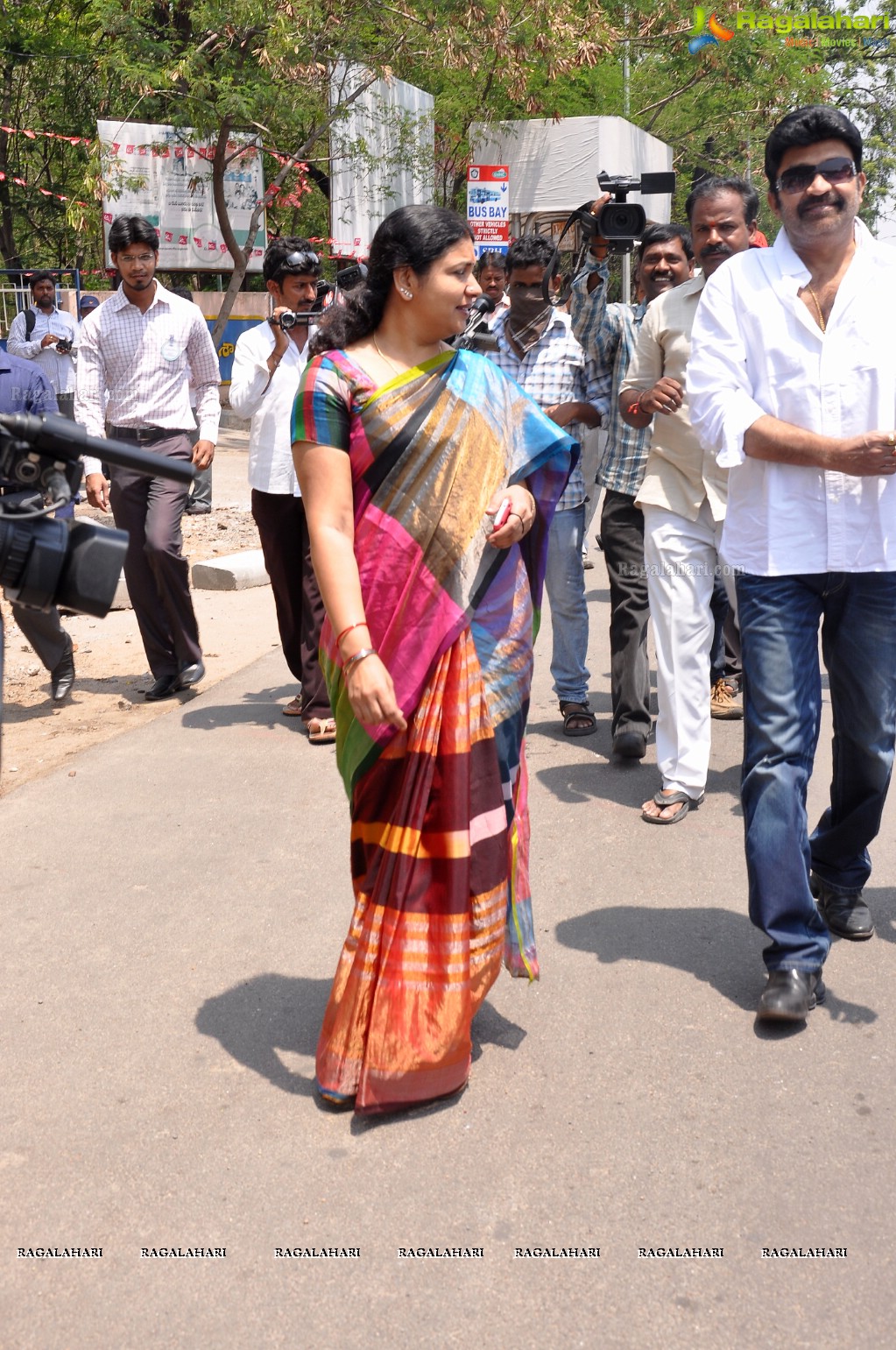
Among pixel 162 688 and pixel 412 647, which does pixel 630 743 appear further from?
pixel 412 647

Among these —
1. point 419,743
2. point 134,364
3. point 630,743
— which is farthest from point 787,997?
point 134,364

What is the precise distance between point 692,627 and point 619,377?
1396 mm

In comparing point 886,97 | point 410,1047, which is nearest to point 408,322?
point 410,1047

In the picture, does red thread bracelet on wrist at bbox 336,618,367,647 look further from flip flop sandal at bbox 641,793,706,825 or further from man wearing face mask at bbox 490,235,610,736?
man wearing face mask at bbox 490,235,610,736

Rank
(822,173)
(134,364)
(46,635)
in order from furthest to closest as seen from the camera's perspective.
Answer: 1. (134,364)
2. (46,635)
3. (822,173)

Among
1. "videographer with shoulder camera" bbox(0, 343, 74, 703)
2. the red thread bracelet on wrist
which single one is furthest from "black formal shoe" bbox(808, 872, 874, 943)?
"videographer with shoulder camera" bbox(0, 343, 74, 703)

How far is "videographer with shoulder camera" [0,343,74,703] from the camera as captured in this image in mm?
5898

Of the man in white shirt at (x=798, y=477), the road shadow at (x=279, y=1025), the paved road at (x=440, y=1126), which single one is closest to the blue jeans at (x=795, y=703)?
the man in white shirt at (x=798, y=477)

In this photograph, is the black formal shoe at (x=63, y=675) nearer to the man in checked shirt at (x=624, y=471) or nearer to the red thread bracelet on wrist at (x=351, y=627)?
the man in checked shirt at (x=624, y=471)

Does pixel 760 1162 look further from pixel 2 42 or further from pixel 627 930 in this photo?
pixel 2 42

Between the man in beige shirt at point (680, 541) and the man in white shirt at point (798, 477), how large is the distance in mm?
1544

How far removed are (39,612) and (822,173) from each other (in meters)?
3.31

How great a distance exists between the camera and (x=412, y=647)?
10.6ft

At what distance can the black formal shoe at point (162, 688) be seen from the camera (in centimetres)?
722
